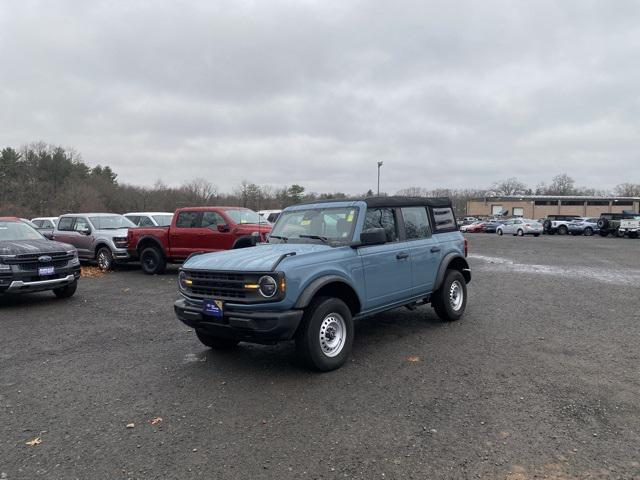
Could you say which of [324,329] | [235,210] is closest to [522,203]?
[235,210]

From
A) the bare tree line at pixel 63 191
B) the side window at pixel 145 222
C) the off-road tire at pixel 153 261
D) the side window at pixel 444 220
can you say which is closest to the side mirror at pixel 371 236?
the side window at pixel 444 220

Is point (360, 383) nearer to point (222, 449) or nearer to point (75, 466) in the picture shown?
point (222, 449)

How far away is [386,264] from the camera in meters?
5.71

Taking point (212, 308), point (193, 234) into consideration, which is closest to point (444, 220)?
point (212, 308)

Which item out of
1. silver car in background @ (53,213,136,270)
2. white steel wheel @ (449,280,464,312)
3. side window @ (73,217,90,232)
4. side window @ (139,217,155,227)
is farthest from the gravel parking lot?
side window @ (139,217,155,227)

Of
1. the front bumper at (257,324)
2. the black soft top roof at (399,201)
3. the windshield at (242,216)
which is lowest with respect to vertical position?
the front bumper at (257,324)

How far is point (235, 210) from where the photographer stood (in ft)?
40.5

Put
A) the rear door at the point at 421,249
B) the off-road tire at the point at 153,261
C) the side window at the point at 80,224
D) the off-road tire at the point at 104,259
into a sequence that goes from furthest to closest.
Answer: the side window at the point at 80,224 < the off-road tire at the point at 104,259 < the off-road tire at the point at 153,261 < the rear door at the point at 421,249

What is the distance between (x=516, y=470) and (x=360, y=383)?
5.89 ft

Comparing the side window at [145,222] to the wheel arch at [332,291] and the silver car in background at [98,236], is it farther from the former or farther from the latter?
the wheel arch at [332,291]

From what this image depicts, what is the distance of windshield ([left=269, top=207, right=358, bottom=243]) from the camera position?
557 cm

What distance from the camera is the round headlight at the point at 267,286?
14.6 feet

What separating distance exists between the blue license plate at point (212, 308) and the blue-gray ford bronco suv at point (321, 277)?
11 mm

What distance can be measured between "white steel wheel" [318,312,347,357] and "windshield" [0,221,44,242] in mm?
7622
